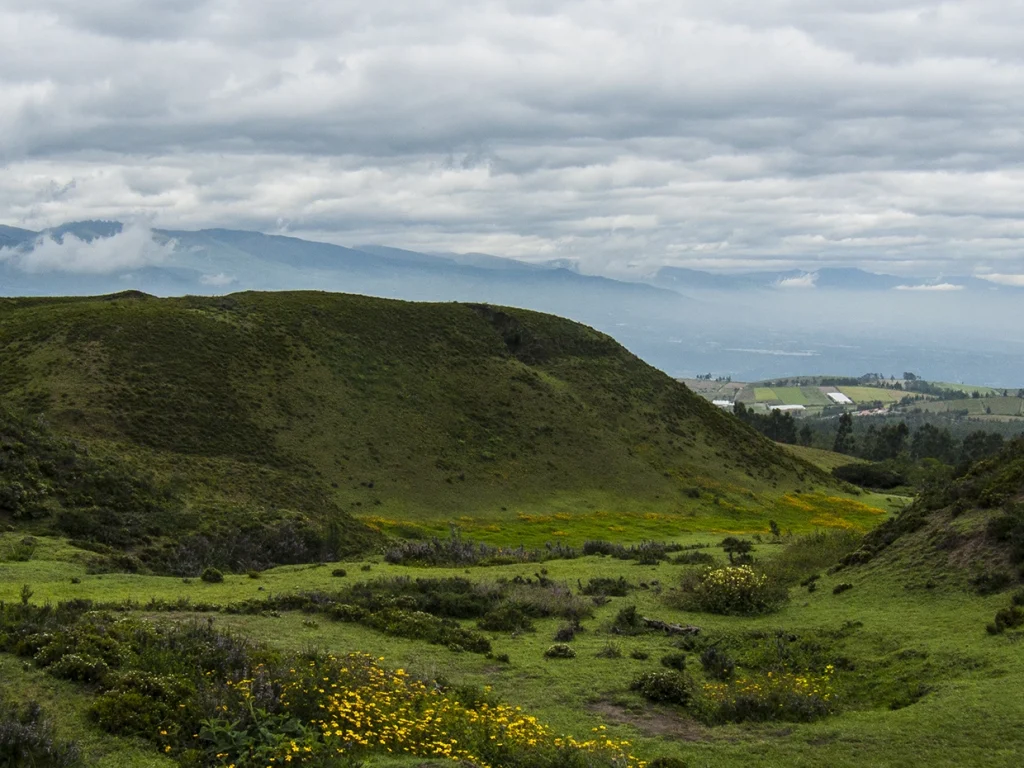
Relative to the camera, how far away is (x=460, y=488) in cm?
6366

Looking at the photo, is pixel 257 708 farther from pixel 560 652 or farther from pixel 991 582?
pixel 991 582

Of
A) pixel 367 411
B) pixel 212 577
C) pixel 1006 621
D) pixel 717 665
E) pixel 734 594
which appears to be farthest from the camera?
pixel 367 411

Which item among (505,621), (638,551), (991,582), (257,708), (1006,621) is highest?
(991,582)

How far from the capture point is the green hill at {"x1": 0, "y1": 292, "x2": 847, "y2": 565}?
175ft

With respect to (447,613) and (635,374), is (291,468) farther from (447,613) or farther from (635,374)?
(635,374)

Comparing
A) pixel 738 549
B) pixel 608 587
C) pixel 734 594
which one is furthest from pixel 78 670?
pixel 738 549

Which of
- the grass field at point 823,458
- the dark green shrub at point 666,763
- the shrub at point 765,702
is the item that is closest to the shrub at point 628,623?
the shrub at point 765,702

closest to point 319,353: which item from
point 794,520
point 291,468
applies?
point 291,468

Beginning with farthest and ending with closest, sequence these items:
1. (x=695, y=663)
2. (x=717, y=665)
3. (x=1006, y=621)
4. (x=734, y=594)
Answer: (x=734, y=594) → (x=695, y=663) → (x=717, y=665) → (x=1006, y=621)

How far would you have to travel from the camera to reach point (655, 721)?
1534cm

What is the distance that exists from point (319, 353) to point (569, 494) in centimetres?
2583

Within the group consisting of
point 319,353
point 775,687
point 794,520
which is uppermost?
point 319,353

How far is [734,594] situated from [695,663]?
6.21 m

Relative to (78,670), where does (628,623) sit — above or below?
below
